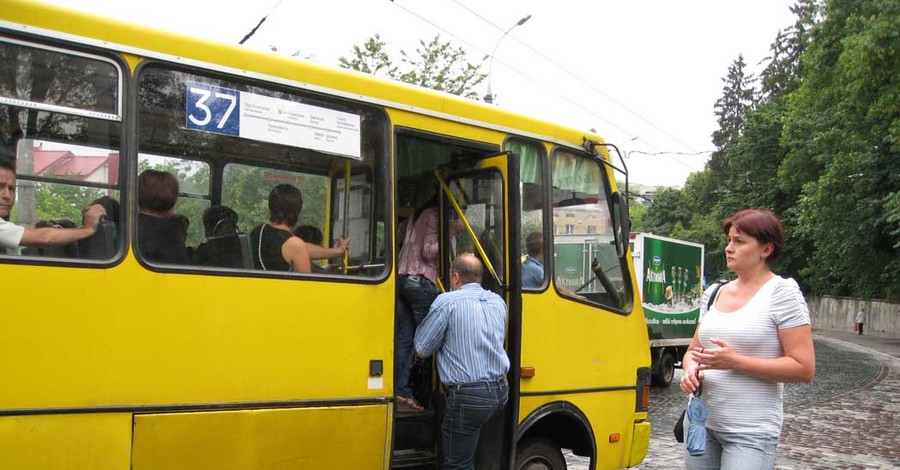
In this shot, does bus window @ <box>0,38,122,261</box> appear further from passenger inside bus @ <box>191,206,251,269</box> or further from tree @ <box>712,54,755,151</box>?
tree @ <box>712,54,755,151</box>

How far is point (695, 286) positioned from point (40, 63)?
54.7ft

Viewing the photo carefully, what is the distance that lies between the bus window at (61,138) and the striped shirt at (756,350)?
2881mm

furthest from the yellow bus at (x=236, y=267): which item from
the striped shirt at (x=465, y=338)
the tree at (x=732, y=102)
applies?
the tree at (x=732, y=102)

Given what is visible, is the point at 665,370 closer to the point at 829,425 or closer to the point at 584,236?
the point at 829,425

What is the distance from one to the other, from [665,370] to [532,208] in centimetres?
1187

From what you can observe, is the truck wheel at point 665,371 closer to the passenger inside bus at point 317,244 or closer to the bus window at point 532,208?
the bus window at point 532,208

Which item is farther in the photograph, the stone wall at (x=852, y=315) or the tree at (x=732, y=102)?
the tree at (x=732, y=102)

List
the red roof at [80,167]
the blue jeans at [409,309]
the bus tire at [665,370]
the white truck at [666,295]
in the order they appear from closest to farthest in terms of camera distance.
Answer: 1. the red roof at [80,167]
2. the blue jeans at [409,309]
3. the white truck at [666,295]
4. the bus tire at [665,370]

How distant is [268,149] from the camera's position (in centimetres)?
452

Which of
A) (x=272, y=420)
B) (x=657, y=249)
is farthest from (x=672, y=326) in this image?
(x=272, y=420)

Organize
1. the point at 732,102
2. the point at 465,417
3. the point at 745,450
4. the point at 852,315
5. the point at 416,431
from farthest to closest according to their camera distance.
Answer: the point at 732,102 < the point at 852,315 < the point at 416,431 < the point at 465,417 < the point at 745,450

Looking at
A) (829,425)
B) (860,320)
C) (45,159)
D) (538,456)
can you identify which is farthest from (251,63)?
(860,320)

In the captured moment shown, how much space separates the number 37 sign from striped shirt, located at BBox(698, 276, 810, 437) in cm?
235

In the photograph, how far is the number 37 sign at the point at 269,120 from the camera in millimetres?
4270
